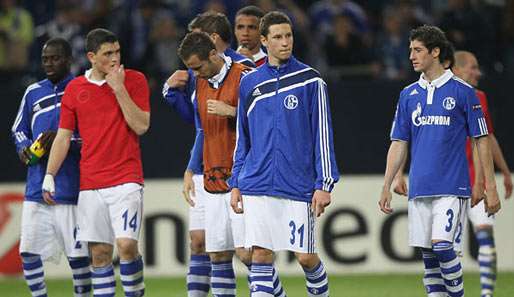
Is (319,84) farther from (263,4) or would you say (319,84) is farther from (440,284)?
(263,4)

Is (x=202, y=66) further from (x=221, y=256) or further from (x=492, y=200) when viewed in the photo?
(x=492, y=200)

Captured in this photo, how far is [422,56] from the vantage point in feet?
35.3

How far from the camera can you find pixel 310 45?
17.1m

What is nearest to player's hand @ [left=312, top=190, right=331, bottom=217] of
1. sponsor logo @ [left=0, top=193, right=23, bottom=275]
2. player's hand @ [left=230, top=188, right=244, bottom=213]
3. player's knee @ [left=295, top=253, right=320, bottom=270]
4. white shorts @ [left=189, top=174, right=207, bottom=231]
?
player's knee @ [left=295, top=253, right=320, bottom=270]

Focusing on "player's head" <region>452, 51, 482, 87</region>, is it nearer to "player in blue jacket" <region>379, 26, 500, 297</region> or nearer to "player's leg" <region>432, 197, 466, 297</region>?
"player in blue jacket" <region>379, 26, 500, 297</region>

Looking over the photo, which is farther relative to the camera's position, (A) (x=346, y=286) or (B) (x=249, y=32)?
(A) (x=346, y=286)

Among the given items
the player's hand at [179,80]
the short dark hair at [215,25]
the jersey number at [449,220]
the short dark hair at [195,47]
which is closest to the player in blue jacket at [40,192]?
the player's hand at [179,80]

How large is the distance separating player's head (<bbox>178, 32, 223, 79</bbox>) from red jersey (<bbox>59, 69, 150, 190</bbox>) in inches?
31.6

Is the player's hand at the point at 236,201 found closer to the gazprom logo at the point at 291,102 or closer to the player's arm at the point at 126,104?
the gazprom logo at the point at 291,102

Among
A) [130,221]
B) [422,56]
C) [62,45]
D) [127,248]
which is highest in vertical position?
[62,45]

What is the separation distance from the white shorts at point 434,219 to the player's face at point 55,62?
3238 mm

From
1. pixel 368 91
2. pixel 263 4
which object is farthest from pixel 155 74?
pixel 368 91

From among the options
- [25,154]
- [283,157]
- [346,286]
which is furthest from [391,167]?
[346,286]

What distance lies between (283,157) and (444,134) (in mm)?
1489
